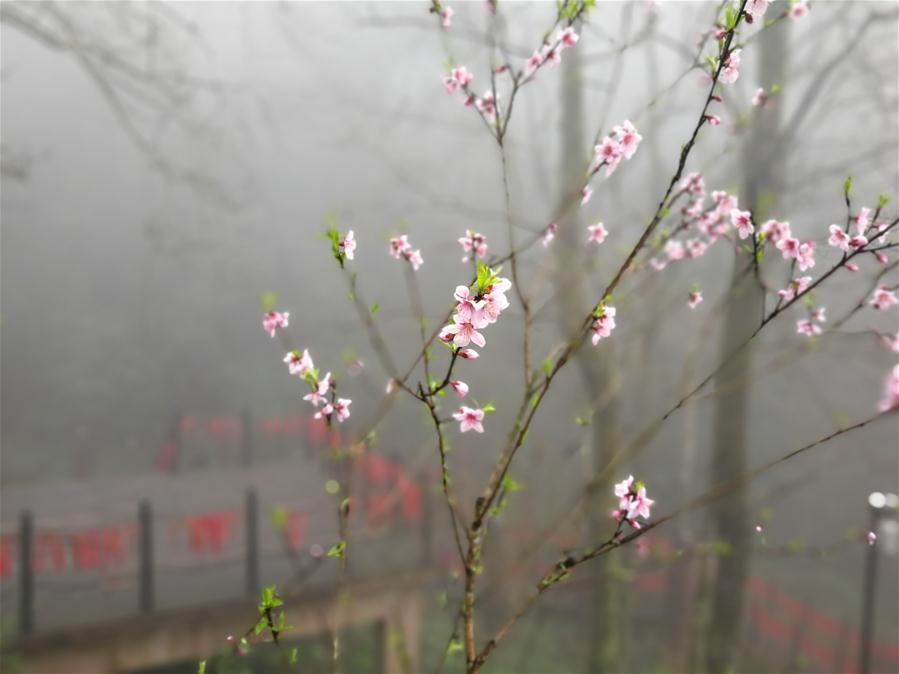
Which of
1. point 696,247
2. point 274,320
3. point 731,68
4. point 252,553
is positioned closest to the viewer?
point 731,68

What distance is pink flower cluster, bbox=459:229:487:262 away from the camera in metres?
2.28

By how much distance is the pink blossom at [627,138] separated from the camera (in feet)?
6.39

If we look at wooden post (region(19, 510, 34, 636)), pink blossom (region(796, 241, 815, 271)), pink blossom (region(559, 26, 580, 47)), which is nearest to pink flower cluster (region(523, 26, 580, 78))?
pink blossom (region(559, 26, 580, 47))

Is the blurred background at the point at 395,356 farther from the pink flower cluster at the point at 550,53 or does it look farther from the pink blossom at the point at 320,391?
the pink blossom at the point at 320,391

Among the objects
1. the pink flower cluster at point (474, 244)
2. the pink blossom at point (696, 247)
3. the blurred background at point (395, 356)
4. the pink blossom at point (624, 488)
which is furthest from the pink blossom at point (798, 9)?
the pink blossom at point (624, 488)

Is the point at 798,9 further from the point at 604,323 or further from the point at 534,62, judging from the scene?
the point at 604,323

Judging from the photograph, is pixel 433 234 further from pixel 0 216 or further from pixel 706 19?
pixel 706 19

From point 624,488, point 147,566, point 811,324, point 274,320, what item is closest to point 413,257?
point 274,320

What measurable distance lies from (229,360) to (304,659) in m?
11.0

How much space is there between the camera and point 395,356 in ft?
60.1

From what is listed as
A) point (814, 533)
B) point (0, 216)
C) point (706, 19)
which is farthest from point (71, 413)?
point (814, 533)

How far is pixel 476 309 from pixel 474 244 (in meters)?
1.18

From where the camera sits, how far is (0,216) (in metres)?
7.94

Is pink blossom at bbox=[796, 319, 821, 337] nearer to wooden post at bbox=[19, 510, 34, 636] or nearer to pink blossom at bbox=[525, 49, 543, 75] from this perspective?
pink blossom at bbox=[525, 49, 543, 75]
